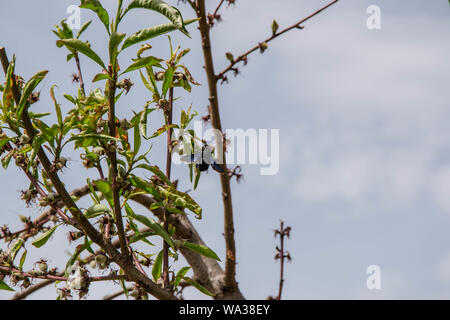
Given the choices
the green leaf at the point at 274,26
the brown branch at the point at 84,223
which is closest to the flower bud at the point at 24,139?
the brown branch at the point at 84,223

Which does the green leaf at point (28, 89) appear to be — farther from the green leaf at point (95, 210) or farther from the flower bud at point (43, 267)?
the flower bud at point (43, 267)

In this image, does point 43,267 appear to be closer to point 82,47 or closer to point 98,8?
point 82,47

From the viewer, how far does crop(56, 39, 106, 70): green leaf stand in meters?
1.51

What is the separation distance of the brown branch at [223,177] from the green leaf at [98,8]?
1270 millimetres

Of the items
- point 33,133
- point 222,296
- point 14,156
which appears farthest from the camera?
point 222,296

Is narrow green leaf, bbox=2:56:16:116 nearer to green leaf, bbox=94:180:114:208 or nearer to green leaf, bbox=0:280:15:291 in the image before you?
green leaf, bbox=94:180:114:208

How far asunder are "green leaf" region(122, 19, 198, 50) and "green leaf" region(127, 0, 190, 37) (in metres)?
0.04

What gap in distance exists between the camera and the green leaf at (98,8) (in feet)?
4.71

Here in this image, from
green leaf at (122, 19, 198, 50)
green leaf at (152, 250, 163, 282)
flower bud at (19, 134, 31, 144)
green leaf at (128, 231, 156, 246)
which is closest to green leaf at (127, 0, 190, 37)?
green leaf at (122, 19, 198, 50)

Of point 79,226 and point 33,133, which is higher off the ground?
point 33,133

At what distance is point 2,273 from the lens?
1.83 metres
